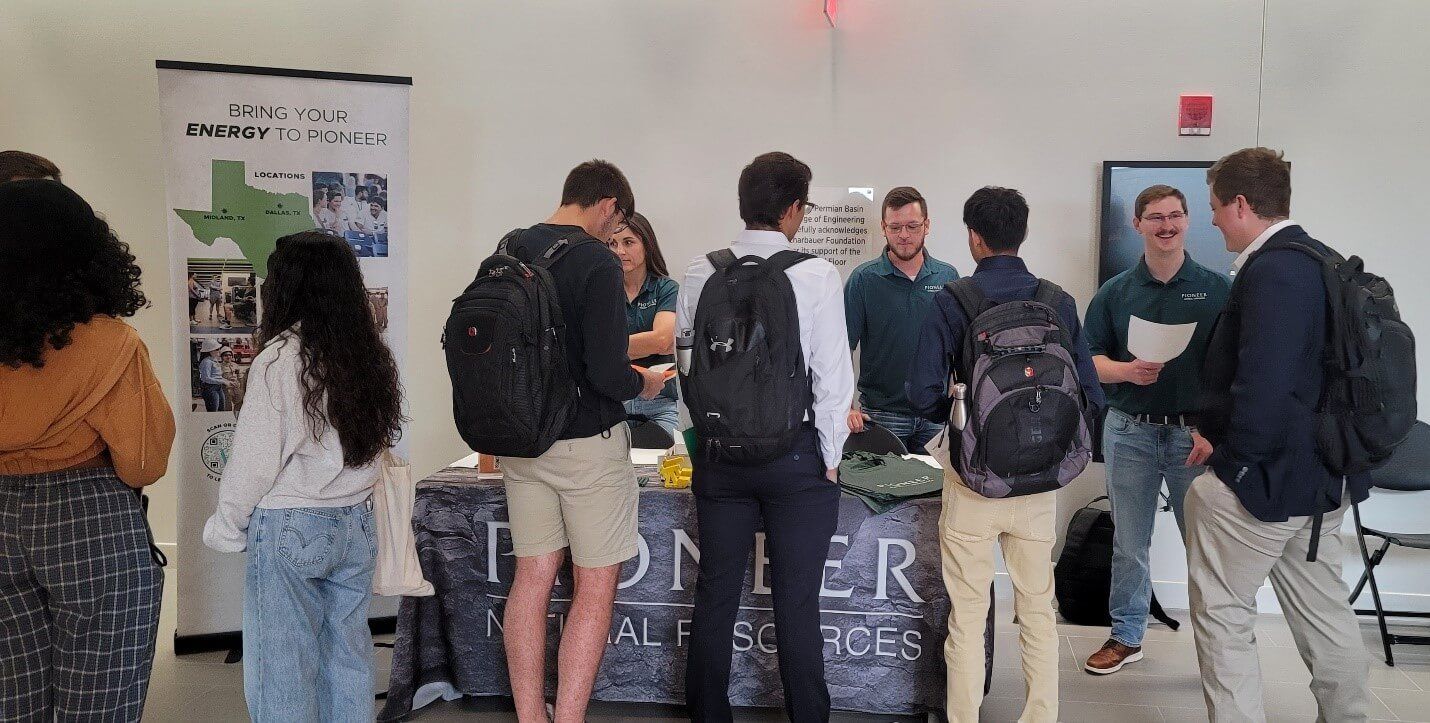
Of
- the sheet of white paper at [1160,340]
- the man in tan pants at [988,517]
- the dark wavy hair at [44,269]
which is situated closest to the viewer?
the dark wavy hair at [44,269]

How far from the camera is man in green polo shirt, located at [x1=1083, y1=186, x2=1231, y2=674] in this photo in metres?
3.41

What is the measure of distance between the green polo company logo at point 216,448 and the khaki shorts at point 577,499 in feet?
5.04

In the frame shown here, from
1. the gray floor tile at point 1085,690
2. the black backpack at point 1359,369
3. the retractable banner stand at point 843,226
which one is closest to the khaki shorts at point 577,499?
the gray floor tile at point 1085,690

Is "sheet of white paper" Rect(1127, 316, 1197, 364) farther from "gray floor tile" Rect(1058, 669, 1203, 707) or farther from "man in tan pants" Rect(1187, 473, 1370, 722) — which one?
"gray floor tile" Rect(1058, 669, 1203, 707)

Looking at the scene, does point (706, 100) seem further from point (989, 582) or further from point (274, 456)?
point (274, 456)

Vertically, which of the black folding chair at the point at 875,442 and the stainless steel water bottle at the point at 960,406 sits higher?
the stainless steel water bottle at the point at 960,406

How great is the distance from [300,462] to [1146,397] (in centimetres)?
278

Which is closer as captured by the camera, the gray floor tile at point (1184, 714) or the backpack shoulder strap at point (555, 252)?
the backpack shoulder strap at point (555, 252)

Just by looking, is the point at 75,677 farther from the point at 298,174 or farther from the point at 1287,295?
the point at 1287,295

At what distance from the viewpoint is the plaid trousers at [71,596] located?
1982 millimetres

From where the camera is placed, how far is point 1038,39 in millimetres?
4258

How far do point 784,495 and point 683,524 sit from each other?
519 mm

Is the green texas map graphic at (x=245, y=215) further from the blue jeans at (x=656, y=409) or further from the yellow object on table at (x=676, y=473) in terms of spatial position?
the yellow object on table at (x=676, y=473)

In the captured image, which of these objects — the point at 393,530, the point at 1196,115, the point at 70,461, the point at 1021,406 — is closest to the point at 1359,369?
the point at 1021,406
